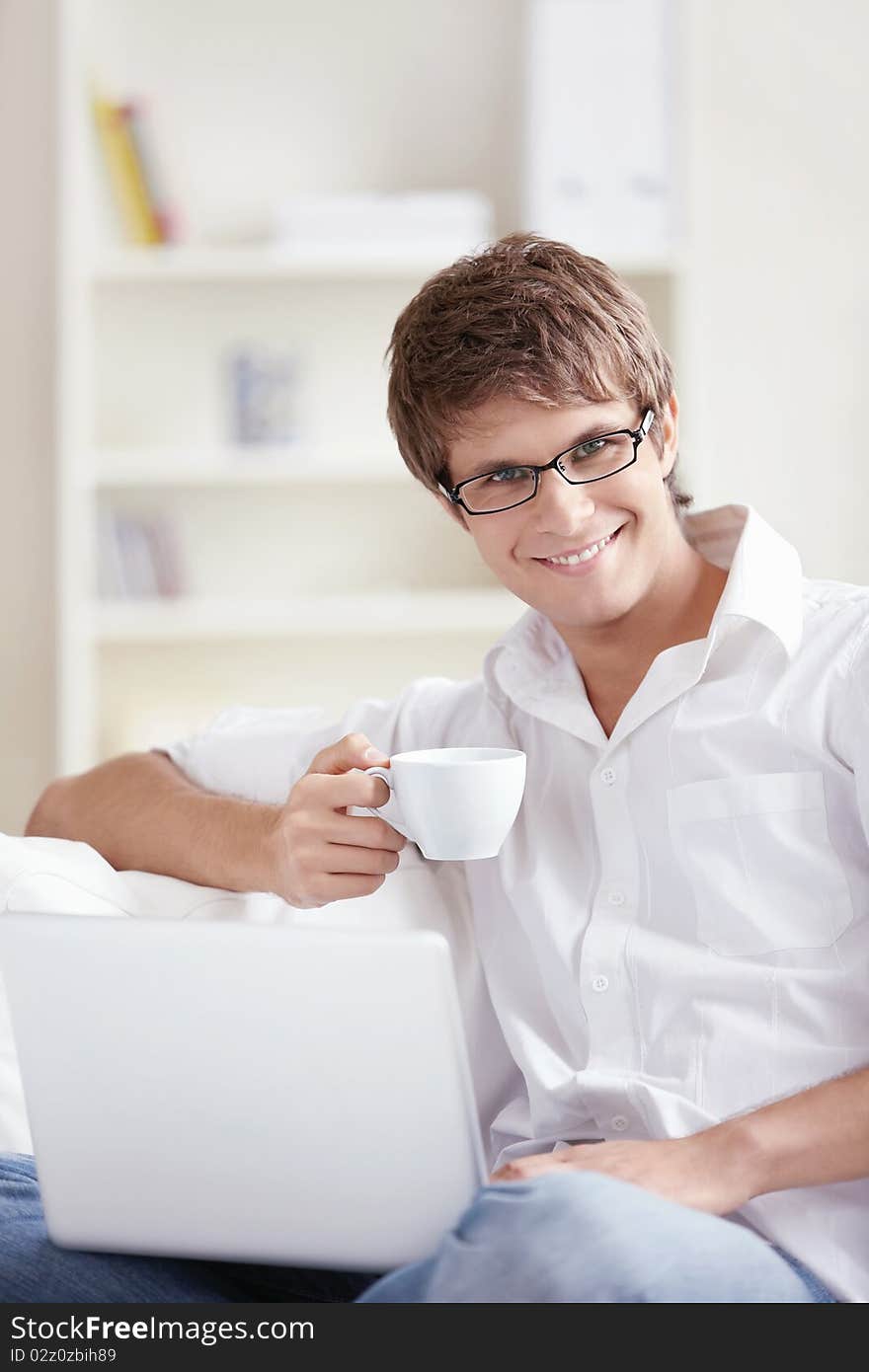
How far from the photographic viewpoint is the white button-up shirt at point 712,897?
1179 mm

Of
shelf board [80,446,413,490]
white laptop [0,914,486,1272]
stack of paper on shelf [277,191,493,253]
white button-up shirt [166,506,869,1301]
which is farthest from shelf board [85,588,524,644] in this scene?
white laptop [0,914,486,1272]

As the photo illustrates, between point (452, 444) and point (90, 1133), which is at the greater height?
point (452, 444)

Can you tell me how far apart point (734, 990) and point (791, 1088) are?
0.30 feet

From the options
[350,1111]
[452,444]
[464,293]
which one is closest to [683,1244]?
[350,1111]

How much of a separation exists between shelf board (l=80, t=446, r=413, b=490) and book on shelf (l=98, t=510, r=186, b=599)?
105 mm

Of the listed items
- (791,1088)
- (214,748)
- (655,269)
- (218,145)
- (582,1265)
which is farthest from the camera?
(218,145)

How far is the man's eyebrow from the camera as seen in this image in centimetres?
127

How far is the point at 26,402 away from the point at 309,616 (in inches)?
36.4

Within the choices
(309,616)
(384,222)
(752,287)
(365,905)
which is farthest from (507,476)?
(752,287)

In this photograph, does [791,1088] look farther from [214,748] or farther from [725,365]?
[725,365]

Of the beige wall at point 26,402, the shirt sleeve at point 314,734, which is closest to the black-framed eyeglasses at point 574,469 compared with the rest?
the shirt sleeve at point 314,734

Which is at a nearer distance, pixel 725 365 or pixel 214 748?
pixel 214 748

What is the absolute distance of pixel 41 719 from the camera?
3.46 meters

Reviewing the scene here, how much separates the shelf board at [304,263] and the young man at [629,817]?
1815 mm
